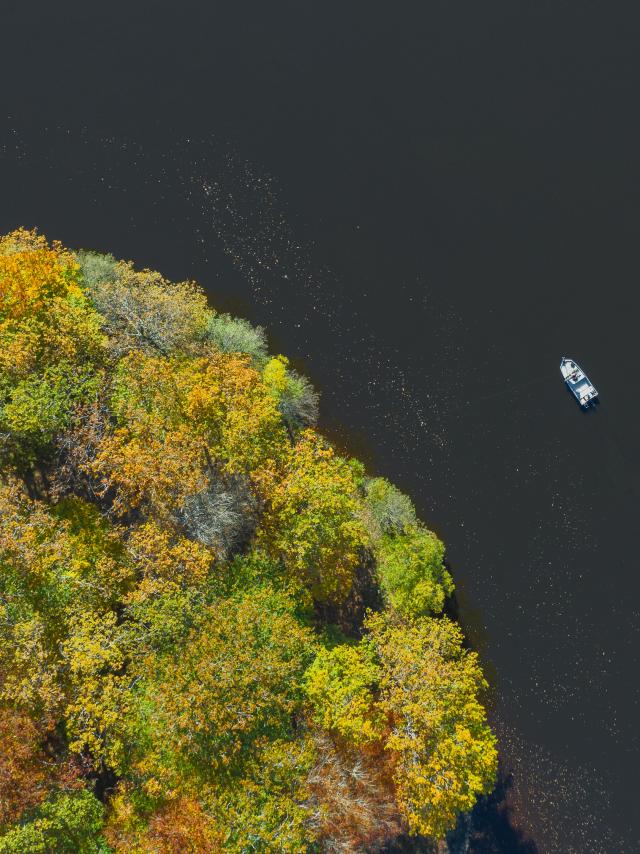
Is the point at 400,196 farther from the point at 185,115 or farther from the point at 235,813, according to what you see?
the point at 235,813

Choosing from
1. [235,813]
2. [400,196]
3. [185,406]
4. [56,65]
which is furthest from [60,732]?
[56,65]

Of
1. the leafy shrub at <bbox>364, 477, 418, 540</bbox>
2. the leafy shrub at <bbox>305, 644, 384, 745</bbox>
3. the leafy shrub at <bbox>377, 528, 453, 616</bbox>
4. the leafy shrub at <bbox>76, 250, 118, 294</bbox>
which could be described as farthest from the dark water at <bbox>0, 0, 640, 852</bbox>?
the leafy shrub at <bbox>305, 644, 384, 745</bbox>

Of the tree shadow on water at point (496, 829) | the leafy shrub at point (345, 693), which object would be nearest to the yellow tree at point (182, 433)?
the leafy shrub at point (345, 693)

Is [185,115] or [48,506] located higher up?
[185,115]

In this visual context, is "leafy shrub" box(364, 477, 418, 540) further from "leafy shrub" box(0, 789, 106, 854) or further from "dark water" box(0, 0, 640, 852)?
"leafy shrub" box(0, 789, 106, 854)

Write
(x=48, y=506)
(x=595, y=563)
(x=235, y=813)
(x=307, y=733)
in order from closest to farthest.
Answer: (x=235, y=813) → (x=307, y=733) → (x=48, y=506) → (x=595, y=563)

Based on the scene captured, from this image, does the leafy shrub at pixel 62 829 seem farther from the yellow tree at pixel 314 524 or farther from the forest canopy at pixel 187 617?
the yellow tree at pixel 314 524
